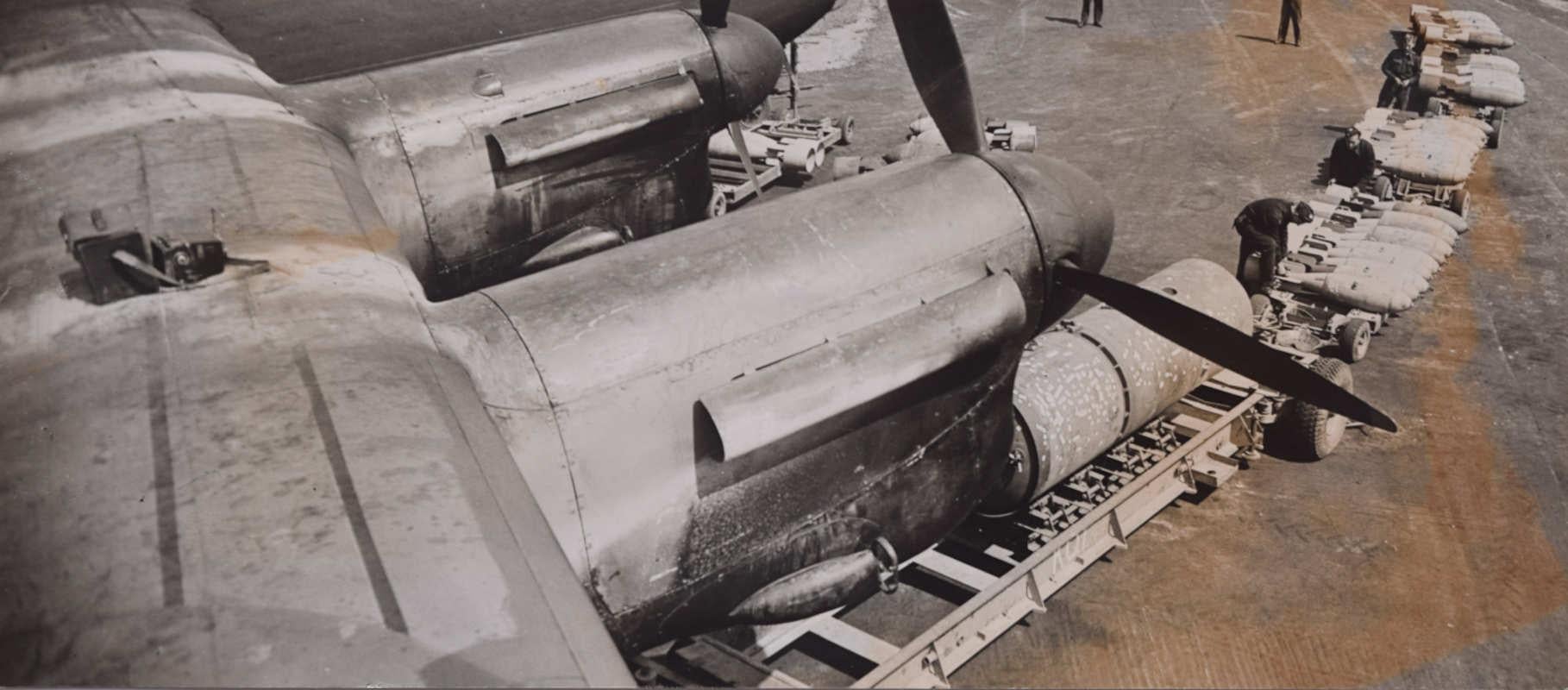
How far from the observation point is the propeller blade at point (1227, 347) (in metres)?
7.50

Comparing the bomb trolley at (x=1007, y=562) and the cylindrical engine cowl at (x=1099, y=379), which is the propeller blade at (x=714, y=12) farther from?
the bomb trolley at (x=1007, y=562)

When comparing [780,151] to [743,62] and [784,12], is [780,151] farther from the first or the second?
[743,62]

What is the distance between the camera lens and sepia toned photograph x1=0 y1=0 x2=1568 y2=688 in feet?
14.5

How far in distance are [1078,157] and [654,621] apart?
15.5m

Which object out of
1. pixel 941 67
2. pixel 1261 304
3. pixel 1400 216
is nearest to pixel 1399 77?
pixel 1400 216

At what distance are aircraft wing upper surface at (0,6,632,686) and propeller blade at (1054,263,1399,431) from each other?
4644mm

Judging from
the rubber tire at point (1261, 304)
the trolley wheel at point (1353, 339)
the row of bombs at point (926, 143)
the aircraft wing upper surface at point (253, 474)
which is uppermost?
the aircraft wing upper surface at point (253, 474)

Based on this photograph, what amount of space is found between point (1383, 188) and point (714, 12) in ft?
37.1

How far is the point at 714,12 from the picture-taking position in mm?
12133

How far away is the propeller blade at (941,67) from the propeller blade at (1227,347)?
146 centimetres

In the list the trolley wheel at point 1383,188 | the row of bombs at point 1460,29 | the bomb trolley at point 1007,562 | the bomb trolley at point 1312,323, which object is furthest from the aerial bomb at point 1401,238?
the row of bombs at point 1460,29

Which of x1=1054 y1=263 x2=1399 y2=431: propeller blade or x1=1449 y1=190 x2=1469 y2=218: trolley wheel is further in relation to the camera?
x1=1449 y1=190 x2=1469 y2=218: trolley wheel

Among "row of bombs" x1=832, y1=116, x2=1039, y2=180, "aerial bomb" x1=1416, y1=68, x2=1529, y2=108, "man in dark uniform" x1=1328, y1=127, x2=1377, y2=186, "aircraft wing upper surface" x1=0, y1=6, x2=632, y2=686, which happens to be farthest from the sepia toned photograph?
"aerial bomb" x1=1416, y1=68, x2=1529, y2=108

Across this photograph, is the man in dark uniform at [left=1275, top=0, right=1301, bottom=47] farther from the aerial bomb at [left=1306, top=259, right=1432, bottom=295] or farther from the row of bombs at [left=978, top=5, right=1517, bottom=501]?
the aerial bomb at [left=1306, top=259, right=1432, bottom=295]
